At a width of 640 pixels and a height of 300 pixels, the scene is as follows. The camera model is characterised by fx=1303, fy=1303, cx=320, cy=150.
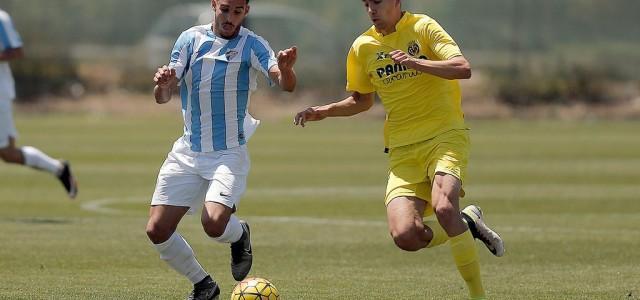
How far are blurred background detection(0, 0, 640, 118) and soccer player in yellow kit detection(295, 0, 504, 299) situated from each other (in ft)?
107

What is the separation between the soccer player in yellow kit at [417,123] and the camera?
9.04m

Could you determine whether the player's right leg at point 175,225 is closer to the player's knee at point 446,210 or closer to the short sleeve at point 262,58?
the short sleeve at point 262,58

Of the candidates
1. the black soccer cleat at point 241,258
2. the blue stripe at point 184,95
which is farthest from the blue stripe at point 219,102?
the black soccer cleat at point 241,258

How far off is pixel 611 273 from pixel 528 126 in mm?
26751

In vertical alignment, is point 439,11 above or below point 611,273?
below

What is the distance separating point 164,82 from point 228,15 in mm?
768

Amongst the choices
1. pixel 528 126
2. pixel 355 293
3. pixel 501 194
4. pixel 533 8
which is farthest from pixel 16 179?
pixel 533 8

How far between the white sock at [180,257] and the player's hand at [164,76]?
1.10m

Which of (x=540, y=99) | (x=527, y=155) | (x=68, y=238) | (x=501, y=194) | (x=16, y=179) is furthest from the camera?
(x=540, y=99)

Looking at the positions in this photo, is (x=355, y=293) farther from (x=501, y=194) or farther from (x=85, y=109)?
(x=85, y=109)

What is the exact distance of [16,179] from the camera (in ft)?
68.9

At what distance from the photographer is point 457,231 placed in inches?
353

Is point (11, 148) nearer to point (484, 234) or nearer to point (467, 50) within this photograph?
point (484, 234)

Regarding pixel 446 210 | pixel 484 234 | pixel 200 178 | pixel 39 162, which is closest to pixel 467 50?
pixel 39 162
